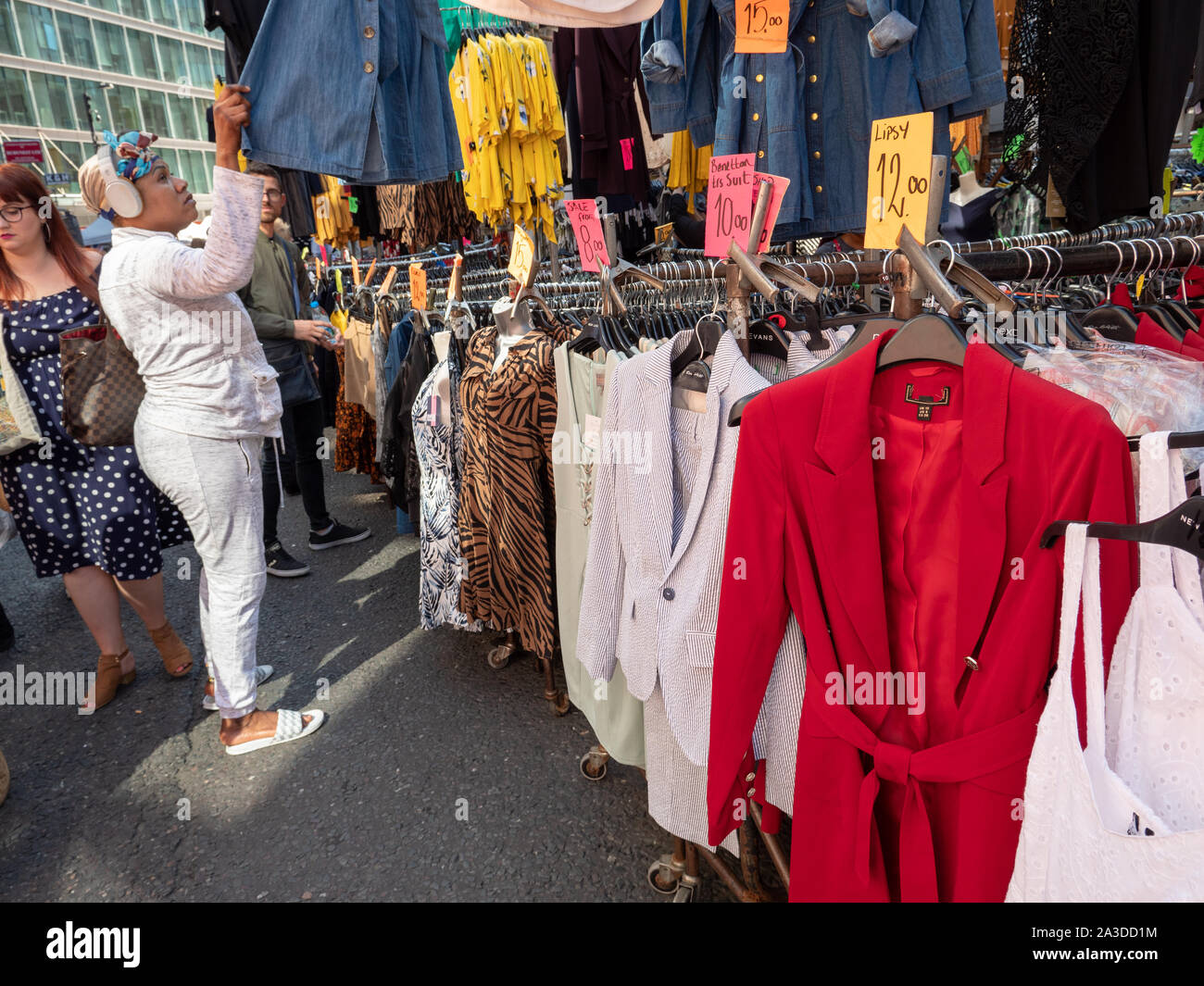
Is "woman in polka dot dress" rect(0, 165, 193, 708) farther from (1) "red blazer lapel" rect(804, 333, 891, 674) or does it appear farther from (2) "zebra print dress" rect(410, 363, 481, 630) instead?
(1) "red blazer lapel" rect(804, 333, 891, 674)

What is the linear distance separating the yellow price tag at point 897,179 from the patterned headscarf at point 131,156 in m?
2.15

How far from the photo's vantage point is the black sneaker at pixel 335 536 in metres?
4.80

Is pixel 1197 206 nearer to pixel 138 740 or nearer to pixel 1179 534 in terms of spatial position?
pixel 1179 534

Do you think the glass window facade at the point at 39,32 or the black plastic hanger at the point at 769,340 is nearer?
the black plastic hanger at the point at 769,340

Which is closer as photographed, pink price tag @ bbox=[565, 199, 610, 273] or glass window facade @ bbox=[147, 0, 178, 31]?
pink price tag @ bbox=[565, 199, 610, 273]

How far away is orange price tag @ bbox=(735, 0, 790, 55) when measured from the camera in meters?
2.15

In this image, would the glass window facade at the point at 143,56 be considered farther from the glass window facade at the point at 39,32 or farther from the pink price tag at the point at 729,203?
the pink price tag at the point at 729,203

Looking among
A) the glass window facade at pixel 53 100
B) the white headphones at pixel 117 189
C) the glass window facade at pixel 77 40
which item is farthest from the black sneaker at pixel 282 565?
the glass window facade at pixel 77 40

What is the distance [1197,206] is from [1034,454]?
364cm

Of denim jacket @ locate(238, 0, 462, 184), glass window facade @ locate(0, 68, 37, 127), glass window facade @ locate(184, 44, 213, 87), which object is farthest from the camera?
glass window facade @ locate(184, 44, 213, 87)

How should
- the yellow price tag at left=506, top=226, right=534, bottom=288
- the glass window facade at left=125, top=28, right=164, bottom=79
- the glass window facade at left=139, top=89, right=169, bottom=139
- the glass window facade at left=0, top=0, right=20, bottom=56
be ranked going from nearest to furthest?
1. the yellow price tag at left=506, top=226, right=534, bottom=288
2. the glass window facade at left=0, top=0, right=20, bottom=56
3. the glass window facade at left=125, top=28, right=164, bottom=79
4. the glass window facade at left=139, top=89, right=169, bottom=139

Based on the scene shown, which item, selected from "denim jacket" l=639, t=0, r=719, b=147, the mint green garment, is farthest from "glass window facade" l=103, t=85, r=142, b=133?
the mint green garment

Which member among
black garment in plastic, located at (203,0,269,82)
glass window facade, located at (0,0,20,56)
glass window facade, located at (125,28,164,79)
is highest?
glass window facade, located at (125,28,164,79)

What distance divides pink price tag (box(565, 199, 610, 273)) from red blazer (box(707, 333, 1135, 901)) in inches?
45.1
